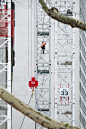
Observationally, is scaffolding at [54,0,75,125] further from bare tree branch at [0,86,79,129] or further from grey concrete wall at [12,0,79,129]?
bare tree branch at [0,86,79,129]

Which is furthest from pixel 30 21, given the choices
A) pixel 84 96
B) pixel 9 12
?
pixel 84 96

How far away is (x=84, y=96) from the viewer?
14.7 meters

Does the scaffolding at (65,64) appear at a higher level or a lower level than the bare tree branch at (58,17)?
lower

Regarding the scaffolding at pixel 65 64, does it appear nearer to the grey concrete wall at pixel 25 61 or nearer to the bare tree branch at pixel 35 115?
the grey concrete wall at pixel 25 61

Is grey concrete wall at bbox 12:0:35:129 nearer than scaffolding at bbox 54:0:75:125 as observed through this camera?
No

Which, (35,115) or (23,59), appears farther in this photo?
(23,59)

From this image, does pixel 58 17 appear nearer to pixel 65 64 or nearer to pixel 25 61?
pixel 65 64

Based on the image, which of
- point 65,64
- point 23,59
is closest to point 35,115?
point 65,64

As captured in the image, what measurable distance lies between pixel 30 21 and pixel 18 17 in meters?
1.13

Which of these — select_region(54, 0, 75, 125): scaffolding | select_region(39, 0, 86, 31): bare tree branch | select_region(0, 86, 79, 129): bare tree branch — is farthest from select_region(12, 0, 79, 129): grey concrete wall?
select_region(0, 86, 79, 129): bare tree branch

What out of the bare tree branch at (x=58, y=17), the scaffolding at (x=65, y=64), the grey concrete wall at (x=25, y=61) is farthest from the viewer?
the grey concrete wall at (x=25, y=61)

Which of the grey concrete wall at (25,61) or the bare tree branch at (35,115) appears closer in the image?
the bare tree branch at (35,115)

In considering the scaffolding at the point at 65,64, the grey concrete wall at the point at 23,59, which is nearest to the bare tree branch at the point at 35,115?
the scaffolding at the point at 65,64

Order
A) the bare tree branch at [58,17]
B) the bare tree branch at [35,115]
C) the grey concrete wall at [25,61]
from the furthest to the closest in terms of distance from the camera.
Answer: the grey concrete wall at [25,61]
the bare tree branch at [58,17]
the bare tree branch at [35,115]
